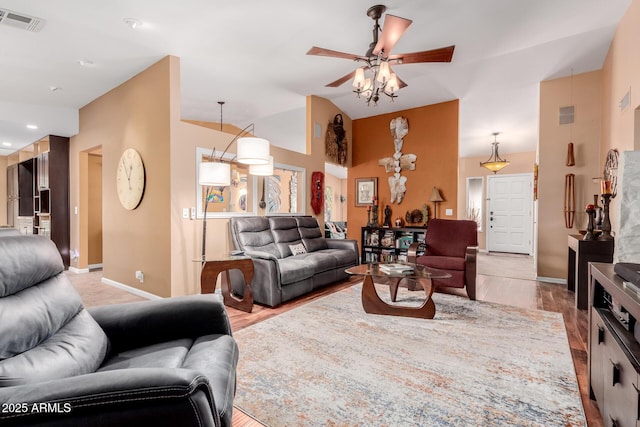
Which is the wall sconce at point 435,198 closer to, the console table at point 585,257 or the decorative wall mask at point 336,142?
the decorative wall mask at point 336,142

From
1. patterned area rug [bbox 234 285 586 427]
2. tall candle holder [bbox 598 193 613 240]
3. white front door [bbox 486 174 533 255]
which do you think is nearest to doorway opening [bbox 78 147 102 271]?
patterned area rug [bbox 234 285 586 427]

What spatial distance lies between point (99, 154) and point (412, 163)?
5.69m

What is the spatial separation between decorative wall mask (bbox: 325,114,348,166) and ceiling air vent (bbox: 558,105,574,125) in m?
3.40

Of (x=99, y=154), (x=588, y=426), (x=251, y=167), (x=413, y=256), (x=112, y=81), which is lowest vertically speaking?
(x=588, y=426)

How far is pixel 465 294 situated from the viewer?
384cm

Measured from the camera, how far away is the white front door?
7684 millimetres

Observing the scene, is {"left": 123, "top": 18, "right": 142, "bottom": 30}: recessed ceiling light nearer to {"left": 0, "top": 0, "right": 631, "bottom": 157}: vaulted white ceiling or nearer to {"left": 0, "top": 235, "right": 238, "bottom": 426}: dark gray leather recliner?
{"left": 0, "top": 0, "right": 631, "bottom": 157}: vaulted white ceiling

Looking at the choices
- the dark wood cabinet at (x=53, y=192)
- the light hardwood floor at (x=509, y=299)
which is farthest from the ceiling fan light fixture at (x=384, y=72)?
the dark wood cabinet at (x=53, y=192)

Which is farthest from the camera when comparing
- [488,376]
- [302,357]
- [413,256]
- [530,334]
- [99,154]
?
[99,154]

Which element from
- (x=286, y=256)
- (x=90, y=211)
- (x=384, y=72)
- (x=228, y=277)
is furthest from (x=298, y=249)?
(x=90, y=211)

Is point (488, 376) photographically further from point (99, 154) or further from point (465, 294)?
point (99, 154)

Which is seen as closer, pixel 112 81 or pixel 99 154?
pixel 112 81

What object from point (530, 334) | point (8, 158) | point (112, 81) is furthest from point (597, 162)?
point (8, 158)

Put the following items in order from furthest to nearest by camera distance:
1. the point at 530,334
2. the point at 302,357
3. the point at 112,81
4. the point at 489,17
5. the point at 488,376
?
1. the point at 112,81
2. the point at 489,17
3. the point at 530,334
4. the point at 302,357
5. the point at 488,376
